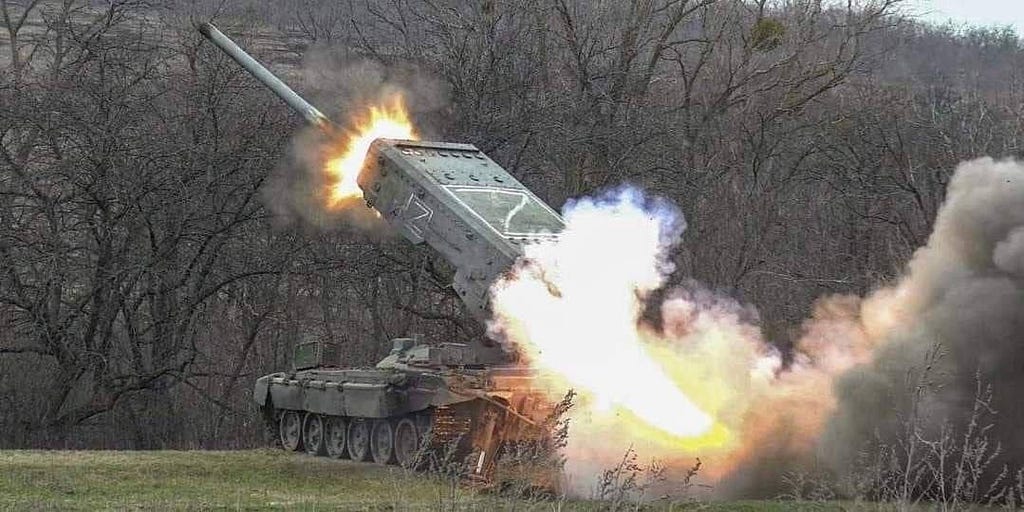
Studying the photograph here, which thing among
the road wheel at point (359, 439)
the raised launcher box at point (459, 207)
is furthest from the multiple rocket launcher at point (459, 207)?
the road wheel at point (359, 439)

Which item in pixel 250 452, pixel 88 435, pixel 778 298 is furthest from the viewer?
pixel 778 298

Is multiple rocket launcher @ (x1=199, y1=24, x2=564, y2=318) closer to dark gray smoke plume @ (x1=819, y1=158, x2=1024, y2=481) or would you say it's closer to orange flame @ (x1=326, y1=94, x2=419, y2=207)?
orange flame @ (x1=326, y1=94, x2=419, y2=207)

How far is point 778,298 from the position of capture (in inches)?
1163

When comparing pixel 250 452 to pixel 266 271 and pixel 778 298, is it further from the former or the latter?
pixel 778 298

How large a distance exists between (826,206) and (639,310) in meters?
19.7

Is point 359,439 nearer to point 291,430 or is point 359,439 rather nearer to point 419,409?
point 419,409

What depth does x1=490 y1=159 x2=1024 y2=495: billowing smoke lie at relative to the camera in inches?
526

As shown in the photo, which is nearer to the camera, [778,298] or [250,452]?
[250,452]

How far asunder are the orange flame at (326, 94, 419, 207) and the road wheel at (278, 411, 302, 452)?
3.85 m

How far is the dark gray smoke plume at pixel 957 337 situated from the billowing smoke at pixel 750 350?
0.05 feet

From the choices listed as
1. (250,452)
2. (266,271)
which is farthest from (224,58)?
(250,452)

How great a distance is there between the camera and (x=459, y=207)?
1572cm

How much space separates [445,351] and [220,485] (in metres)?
3.53

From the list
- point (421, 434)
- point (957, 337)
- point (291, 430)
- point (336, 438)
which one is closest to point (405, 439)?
point (421, 434)
